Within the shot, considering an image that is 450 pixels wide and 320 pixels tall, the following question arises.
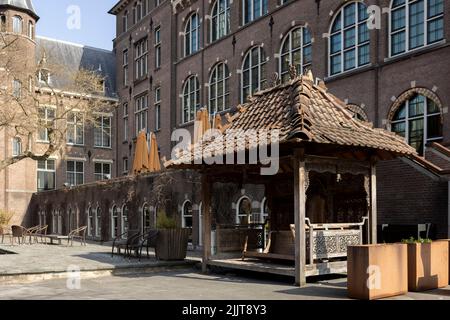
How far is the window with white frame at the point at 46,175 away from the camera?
140 ft

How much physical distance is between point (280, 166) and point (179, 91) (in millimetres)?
19610

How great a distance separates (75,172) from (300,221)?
117ft

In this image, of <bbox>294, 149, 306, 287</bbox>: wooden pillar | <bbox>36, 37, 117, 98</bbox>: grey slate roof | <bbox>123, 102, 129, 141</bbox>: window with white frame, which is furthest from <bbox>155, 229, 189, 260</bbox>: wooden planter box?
<bbox>36, 37, 117, 98</bbox>: grey slate roof

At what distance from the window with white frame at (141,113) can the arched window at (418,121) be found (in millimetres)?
22384

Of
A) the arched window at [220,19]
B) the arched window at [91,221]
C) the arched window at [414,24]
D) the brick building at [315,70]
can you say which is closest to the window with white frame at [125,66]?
the brick building at [315,70]

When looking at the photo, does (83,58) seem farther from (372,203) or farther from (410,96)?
(372,203)

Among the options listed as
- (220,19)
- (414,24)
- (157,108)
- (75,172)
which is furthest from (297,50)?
(75,172)

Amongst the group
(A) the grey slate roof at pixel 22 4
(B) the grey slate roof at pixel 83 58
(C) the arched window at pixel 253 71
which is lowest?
(C) the arched window at pixel 253 71

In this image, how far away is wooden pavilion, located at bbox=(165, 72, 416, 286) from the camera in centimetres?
1088

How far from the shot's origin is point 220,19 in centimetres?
2888

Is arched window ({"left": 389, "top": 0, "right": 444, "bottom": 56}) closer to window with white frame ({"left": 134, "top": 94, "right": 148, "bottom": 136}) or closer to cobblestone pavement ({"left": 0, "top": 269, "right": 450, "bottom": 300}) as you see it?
cobblestone pavement ({"left": 0, "top": 269, "right": 450, "bottom": 300})

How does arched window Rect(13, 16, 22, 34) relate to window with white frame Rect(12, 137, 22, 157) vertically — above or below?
above

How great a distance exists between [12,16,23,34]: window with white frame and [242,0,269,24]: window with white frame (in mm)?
21537

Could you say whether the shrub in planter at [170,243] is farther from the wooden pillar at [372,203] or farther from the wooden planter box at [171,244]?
the wooden pillar at [372,203]
